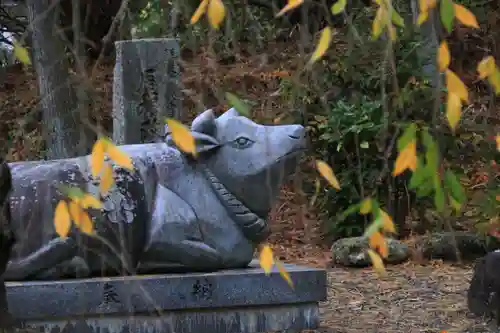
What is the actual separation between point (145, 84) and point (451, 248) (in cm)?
303

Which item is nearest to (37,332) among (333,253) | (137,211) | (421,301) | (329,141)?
(137,211)

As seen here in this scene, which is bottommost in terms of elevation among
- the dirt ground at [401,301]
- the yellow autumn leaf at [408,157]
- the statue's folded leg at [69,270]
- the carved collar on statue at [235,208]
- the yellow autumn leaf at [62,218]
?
the dirt ground at [401,301]

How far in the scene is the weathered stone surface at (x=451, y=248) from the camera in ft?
23.7

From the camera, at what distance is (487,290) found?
495 cm

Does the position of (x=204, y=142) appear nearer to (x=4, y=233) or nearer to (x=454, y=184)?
(x=4, y=233)

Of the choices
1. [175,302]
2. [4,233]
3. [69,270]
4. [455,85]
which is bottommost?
[175,302]

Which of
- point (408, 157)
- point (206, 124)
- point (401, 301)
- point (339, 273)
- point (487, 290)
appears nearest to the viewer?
point (408, 157)

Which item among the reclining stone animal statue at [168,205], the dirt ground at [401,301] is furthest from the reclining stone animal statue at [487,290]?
the reclining stone animal statue at [168,205]

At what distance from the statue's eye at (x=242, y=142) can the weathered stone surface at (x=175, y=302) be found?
658 mm

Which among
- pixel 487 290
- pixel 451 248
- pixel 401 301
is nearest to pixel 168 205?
pixel 487 290

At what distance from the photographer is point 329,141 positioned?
833 centimetres

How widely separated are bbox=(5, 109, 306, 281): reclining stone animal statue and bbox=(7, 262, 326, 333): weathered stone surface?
0.14 metres

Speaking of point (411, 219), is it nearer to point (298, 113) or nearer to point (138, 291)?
point (298, 113)

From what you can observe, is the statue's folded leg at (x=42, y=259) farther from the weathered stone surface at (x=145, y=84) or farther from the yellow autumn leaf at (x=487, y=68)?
the yellow autumn leaf at (x=487, y=68)
